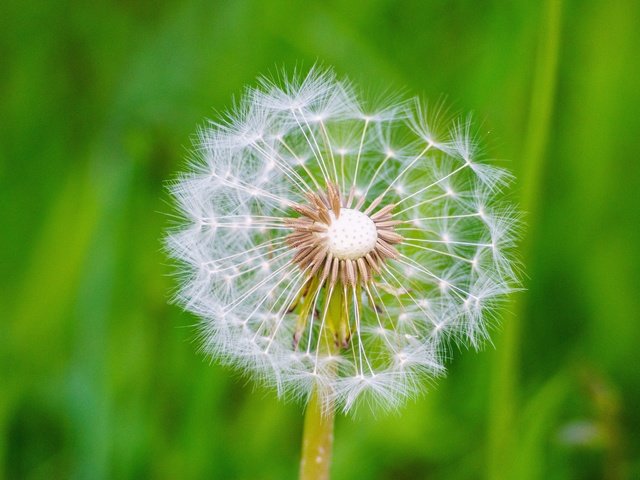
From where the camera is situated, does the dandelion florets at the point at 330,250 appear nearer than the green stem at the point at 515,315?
Yes

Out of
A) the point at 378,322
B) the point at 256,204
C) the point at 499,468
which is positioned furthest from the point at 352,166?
the point at 499,468

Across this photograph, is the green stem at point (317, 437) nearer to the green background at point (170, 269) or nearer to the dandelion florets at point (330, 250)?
the dandelion florets at point (330, 250)

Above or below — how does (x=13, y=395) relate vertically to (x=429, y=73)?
below

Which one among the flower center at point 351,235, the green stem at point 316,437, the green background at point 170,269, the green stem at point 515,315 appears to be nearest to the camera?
the green stem at point 316,437

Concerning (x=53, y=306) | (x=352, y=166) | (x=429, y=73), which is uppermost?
(x=429, y=73)

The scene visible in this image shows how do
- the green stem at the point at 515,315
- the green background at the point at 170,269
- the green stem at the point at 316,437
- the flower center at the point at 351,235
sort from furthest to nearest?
1. the green background at the point at 170,269
2. the green stem at the point at 515,315
3. the flower center at the point at 351,235
4. the green stem at the point at 316,437

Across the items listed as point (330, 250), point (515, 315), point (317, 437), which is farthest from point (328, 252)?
point (515, 315)

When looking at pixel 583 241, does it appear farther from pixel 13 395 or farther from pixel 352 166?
pixel 13 395

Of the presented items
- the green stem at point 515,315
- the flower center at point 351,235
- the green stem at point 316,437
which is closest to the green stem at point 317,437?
the green stem at point 316,437

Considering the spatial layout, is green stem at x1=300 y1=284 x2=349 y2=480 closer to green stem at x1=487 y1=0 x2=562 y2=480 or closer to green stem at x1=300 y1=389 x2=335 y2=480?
green stem at x1=300 y1=389 x2=335 y2=480

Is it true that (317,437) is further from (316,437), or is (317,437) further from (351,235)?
(351,235)
